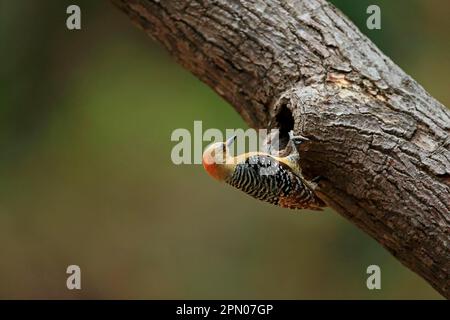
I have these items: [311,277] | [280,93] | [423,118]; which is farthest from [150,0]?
[311,277]

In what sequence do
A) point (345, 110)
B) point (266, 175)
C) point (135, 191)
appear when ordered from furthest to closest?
point (135, 191) → point (266, 175) → point (345, 110)

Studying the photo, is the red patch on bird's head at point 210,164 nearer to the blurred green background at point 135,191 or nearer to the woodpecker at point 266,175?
the woodpecker at point 266,175

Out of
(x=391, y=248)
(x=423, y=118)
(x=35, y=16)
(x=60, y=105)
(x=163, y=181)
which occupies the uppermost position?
(x=35, y=16)

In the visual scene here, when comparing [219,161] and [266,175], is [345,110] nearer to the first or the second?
[266,175]

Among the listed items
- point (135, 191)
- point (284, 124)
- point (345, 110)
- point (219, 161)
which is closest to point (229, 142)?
point (219, 161)

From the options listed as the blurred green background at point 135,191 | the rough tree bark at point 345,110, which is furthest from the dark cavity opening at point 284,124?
the blurred green background at point 135,191

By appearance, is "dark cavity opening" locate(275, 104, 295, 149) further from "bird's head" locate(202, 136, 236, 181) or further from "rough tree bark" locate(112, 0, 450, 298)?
"bird's head" locate(202, 136, 236, 181)

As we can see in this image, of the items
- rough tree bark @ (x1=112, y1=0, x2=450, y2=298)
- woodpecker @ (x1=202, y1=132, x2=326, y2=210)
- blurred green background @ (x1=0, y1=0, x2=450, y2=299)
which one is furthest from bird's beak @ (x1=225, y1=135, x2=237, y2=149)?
blurred green background @ (x1=0, y1=0, x2=450, y2=299)

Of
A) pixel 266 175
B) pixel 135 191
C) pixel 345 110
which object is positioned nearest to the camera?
pixel 345 110

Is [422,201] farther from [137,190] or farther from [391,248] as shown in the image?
[137,190]
